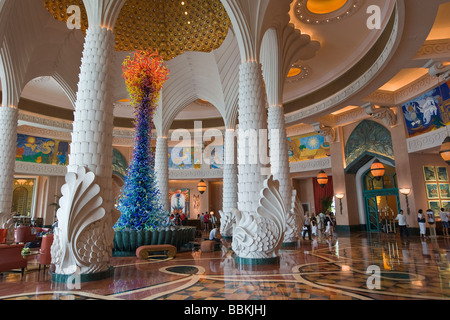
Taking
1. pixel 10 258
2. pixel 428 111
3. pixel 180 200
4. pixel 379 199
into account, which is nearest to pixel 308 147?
pixel 379 199

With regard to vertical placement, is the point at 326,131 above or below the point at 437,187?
above

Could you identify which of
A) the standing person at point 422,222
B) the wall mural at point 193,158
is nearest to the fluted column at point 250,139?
the standing person at point 422,222

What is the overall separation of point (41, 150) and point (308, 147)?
16.2 metres

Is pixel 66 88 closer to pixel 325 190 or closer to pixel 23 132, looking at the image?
pixel 23 132

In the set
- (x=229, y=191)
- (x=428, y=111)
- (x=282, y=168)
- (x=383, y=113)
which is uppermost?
(x=383, y=113)

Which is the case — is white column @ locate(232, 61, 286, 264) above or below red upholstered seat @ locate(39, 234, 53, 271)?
above

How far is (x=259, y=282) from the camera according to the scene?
4129 millimetres

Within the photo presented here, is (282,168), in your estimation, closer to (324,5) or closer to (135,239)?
(135,239)

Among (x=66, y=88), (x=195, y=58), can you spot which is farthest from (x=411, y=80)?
(x=66, y=88)

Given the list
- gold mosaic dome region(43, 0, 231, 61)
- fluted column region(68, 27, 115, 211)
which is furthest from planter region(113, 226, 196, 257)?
gold mosaic dome region(43, 0, 231, 61)

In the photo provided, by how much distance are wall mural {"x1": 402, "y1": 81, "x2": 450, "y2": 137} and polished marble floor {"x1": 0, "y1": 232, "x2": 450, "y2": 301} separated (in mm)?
6711

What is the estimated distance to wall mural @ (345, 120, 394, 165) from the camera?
13.3m

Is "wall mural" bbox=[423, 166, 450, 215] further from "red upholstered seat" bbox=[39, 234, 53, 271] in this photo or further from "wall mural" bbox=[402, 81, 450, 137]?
"red upholstered seat" bbox=[39, 234, 53, 271]
